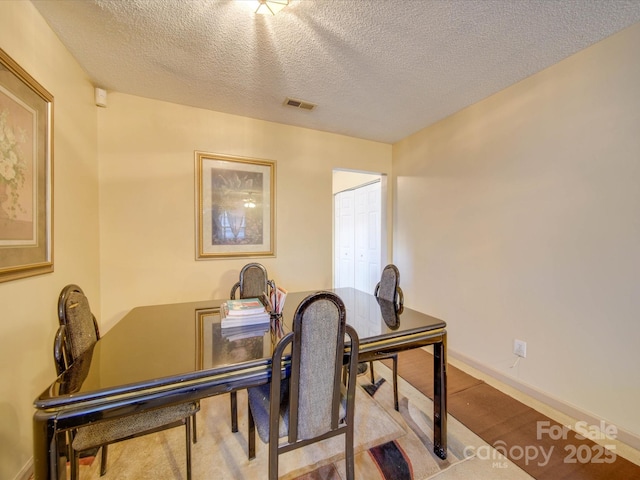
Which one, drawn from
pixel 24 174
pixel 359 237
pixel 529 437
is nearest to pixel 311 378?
pixel 529 437

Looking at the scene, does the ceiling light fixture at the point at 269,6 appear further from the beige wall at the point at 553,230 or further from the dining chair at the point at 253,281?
the beige wall at the point at 553,230

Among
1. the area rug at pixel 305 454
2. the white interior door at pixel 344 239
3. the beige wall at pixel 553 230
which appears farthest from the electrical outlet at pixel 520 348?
the white interior door at pixel 344 239

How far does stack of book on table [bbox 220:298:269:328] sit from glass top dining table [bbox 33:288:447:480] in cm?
4

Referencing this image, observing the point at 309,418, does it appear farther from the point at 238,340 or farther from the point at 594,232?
the point at 594,232

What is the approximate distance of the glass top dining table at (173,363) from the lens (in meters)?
0.79

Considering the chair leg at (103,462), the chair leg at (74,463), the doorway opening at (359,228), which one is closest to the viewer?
the chair leg at (74,463)

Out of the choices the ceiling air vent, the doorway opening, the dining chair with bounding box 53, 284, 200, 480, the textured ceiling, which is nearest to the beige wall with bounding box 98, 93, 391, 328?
the textured ceiling

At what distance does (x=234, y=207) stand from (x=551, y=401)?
3098 millimetres

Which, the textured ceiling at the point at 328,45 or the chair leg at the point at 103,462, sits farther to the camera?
the textured ceiling at the point at 328,45

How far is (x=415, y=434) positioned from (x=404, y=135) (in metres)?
3.06

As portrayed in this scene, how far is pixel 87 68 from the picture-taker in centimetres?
191

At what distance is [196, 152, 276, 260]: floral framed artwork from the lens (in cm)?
254

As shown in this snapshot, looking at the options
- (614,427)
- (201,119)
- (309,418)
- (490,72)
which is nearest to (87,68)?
(201,119)

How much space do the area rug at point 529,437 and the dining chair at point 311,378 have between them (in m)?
1.04
